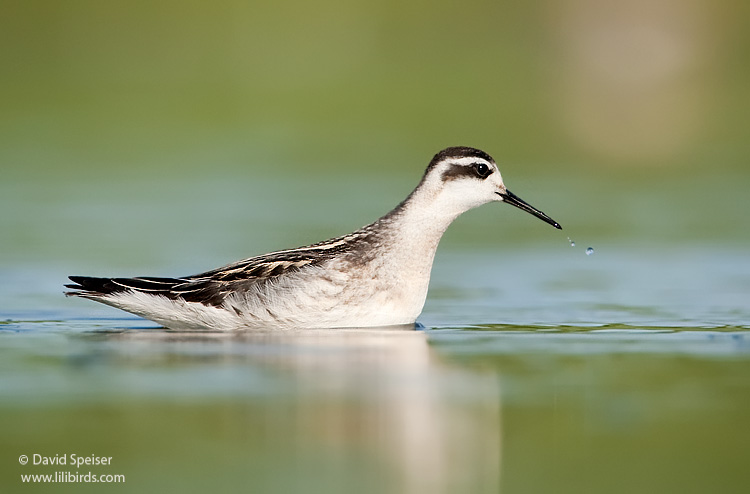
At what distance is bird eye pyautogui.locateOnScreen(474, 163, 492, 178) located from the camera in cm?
1330

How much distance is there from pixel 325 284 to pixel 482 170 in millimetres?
1836

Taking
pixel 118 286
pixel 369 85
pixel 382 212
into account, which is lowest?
pixel 118 286

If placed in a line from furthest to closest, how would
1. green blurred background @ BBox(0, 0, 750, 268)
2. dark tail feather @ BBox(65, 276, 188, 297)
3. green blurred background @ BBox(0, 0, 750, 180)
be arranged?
green blurred background @ BBox(0, 0, 750, 180) → green blurred background @ BBox(0, 0, 750, 268) → dark tail feather @ BBox(65, 276, 188, 297)

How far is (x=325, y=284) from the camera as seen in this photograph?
12680 millimetres

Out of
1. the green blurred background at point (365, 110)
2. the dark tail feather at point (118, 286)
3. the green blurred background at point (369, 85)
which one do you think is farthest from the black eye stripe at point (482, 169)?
the green blurred background at point (369, 85)

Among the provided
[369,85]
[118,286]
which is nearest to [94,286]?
[118,286]

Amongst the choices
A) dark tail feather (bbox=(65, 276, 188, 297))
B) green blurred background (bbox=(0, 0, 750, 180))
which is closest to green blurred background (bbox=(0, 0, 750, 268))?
green blurred background (bbox=(0, 0, 750, 180))

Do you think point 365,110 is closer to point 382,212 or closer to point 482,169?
point 382,212

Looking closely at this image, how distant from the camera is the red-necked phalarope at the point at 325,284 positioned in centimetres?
1273

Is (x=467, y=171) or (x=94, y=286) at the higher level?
(x=467, y=171)

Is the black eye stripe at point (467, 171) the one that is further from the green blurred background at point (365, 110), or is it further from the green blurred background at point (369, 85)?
the green blurred background at point (369, 85)

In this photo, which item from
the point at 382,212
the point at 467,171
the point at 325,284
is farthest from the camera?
the point at 382,212

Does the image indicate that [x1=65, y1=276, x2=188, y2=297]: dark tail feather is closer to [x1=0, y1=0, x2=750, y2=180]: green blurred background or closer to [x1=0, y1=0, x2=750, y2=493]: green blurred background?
[x1=0, y1=0, x2=750, y2=493]: green blurred background

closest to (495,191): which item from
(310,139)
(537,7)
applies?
(310,139)
